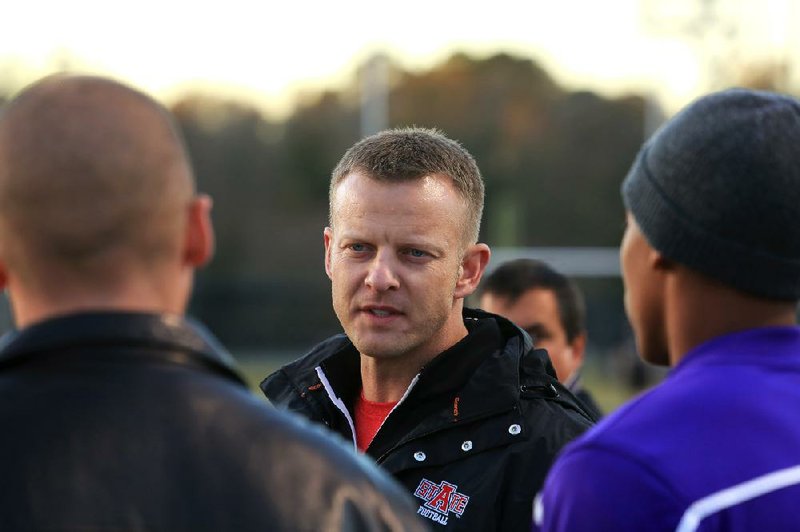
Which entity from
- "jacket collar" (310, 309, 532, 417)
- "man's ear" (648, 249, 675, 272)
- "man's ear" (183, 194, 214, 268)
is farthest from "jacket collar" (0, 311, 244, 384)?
"jacket collar" (310, 309, 532, 417)

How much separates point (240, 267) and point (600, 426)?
3614 cm

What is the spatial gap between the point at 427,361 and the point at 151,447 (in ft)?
6.06

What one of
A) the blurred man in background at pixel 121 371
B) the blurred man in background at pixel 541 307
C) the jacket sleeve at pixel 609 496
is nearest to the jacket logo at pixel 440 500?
the jacket sleeve at pixel 609 496

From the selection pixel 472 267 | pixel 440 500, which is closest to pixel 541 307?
pixel 472 267

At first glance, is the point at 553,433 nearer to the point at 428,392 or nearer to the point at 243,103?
the point at 428,392

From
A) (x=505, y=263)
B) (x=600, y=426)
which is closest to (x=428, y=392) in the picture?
(x=600, y=426)

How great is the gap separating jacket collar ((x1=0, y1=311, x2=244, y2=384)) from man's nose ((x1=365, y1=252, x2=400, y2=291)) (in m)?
1.63

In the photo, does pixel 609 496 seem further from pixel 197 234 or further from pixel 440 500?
pixel 440 500

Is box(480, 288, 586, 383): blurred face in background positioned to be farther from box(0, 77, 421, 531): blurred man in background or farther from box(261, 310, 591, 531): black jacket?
box(0, 77, 421, 531): blurred man in background

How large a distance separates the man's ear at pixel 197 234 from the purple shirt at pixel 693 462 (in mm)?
680

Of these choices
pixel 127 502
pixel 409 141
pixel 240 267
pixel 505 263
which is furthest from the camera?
pixel 240 267

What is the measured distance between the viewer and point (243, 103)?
140 ft

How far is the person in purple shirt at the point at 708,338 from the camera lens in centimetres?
190

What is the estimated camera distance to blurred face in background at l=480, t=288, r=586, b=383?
5.15 meters
